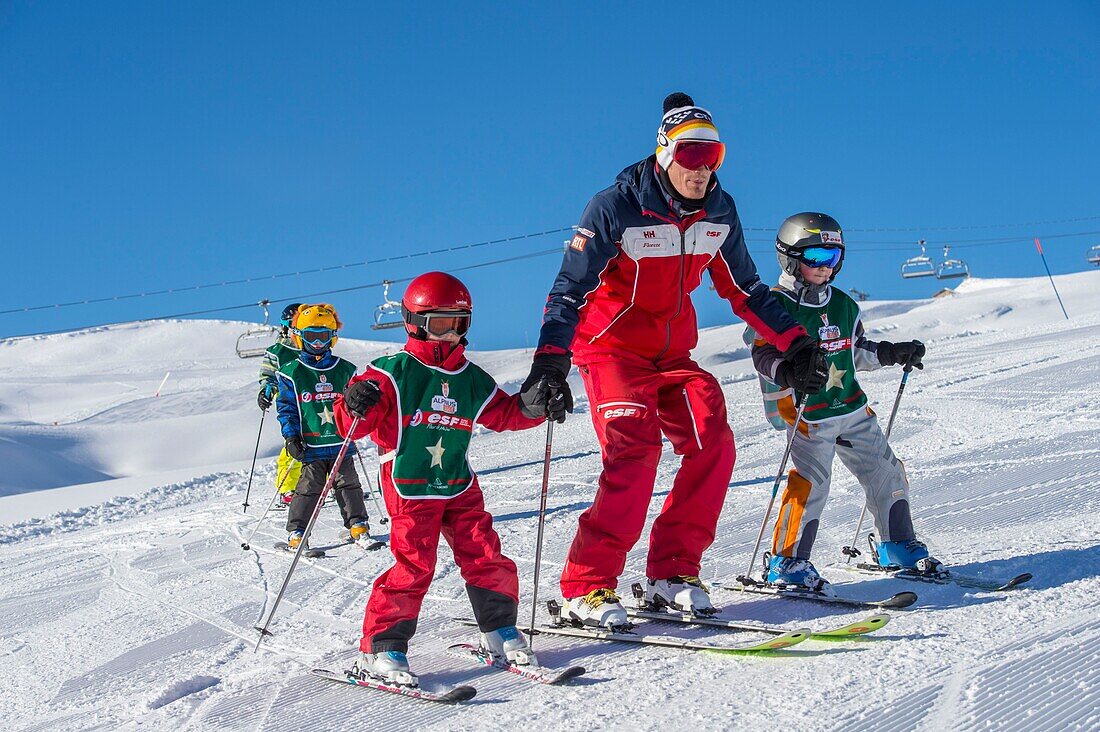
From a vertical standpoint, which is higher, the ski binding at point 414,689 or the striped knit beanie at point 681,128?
the striped knit beanie at point 681,128

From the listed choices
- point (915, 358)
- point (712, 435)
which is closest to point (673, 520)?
point (712, 435)

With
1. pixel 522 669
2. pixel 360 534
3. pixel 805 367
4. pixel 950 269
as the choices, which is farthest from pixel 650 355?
pixel 950 269

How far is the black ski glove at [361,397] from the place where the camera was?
3680 mm

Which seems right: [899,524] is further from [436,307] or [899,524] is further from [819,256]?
[436,307]

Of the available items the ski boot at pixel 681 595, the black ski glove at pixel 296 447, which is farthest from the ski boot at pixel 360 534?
the ski boot at pixel 681 595

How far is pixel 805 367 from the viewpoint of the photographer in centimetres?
430

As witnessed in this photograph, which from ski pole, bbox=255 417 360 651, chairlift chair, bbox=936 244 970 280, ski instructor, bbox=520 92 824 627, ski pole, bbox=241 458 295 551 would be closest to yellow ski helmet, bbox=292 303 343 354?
ski pole, bbox=241 458 295 551

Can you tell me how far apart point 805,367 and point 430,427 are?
5.34 feet

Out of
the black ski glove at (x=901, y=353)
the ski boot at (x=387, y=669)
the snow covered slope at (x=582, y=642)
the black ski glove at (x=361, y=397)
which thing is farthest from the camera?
the black ski glove at (x=901, y=353)

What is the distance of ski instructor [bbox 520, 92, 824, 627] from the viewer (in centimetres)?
408

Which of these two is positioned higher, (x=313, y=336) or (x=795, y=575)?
(x=313, y=336)

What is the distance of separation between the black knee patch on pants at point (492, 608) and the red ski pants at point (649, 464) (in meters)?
0.44

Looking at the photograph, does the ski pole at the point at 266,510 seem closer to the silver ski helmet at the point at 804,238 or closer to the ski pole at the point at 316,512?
the ski pole at the point at 316,512

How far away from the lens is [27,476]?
1695 centimetres
